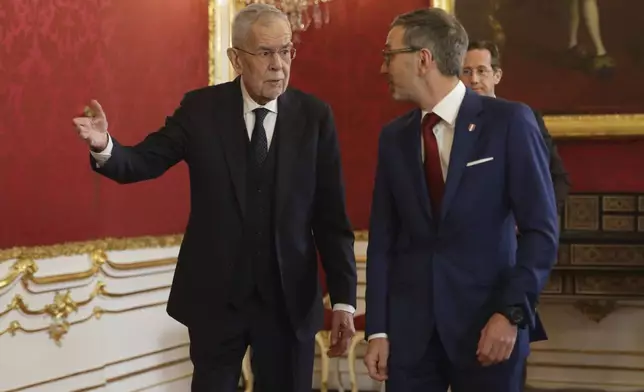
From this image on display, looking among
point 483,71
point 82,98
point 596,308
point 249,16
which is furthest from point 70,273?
point 596,308

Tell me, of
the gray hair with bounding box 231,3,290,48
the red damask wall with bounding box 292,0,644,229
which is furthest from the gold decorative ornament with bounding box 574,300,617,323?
the gray hair with bounding box 231,3,290,48

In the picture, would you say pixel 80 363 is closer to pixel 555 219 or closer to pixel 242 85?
pixel 242 85

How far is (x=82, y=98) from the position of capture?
377 cm

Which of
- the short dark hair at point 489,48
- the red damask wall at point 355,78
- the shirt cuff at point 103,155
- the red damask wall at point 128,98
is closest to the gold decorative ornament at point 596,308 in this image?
the red damask wall at point 128,98

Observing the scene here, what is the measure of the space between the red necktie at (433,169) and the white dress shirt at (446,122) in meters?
0.01

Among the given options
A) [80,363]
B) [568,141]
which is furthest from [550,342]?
[80,363]

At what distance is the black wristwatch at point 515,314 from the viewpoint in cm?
202

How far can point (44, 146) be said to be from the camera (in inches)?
139

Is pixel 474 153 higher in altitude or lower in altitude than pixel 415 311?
higher

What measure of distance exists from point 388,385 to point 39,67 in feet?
6.66

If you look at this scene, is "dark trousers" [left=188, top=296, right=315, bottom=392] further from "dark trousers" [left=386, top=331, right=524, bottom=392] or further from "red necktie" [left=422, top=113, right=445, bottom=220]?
"red necktie" [left=422, top=113, right=445, bottom=220]

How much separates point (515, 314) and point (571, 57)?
3.15 meters

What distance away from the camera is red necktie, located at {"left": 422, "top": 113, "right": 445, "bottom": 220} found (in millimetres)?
2188

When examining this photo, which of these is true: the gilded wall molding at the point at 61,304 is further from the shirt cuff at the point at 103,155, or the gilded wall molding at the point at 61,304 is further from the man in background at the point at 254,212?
the shirt cuff at the point at 103,155
